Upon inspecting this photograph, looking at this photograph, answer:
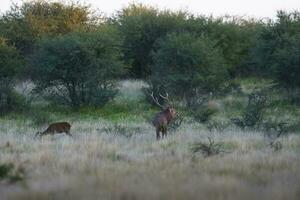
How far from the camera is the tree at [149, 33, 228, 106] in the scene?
89.9 ft

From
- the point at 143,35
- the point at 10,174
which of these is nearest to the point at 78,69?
the point at 143,35

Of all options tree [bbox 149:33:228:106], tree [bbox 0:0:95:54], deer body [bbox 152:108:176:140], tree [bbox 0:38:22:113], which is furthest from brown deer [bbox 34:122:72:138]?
tree [bbox 0:0:95:54]

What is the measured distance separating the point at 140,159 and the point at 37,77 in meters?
15.7

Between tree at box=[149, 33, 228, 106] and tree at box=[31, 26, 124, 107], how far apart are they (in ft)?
6.94

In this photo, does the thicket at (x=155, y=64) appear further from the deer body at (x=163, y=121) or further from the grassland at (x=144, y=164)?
the deer body at (x=163, y=121)

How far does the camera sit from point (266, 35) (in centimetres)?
3209

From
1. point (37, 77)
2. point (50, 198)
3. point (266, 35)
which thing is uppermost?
point (266, 35)

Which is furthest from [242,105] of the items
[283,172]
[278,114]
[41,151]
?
[283,172]

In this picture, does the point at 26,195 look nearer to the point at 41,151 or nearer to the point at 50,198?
the point at 50,198

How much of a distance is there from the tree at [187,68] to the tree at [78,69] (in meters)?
2.12

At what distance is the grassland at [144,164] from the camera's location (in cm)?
811

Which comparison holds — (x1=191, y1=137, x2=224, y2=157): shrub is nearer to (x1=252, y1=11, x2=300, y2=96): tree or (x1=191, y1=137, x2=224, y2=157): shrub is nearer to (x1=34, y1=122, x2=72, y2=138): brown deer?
(x1=34, y1=122, x2=72, y2=138): brown deer

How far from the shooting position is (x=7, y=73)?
26.9 metres

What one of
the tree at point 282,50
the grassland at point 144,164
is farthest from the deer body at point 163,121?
the tree at point 282,50
